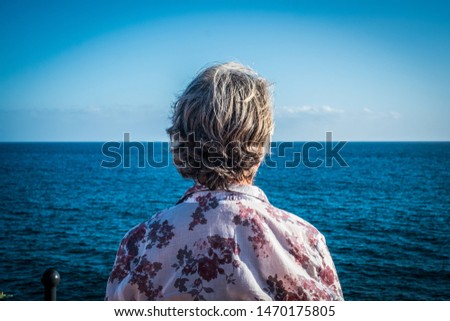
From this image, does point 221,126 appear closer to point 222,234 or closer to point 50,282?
point 222,234

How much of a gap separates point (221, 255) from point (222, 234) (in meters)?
0.07

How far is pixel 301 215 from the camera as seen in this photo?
3058 centimetres

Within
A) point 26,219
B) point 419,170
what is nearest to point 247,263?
point 26,219

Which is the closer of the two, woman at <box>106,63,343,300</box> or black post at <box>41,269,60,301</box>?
woman at <box>106,63,343,300</box>

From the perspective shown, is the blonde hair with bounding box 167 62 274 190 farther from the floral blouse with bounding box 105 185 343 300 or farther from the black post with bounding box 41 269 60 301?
the black post with bounding box 41 269 60 301

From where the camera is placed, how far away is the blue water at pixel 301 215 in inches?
706

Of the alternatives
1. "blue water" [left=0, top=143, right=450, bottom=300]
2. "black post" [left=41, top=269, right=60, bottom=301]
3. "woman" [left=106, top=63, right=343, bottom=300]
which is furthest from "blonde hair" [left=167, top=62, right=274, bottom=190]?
"blue water" [left=0, top=143, right=450, bottom=300]

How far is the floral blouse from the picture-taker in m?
1.38

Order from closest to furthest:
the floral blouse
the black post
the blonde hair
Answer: the floral blouse < the blonde hair < the black post

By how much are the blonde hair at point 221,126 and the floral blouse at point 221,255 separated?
0.13 meters

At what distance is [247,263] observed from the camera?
4.57 ft

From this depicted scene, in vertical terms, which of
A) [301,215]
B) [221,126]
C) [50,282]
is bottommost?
[301,215]

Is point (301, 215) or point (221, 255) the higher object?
point (221, 255)

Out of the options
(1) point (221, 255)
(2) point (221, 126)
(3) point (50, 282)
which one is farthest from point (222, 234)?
(3) point (50, 282)
